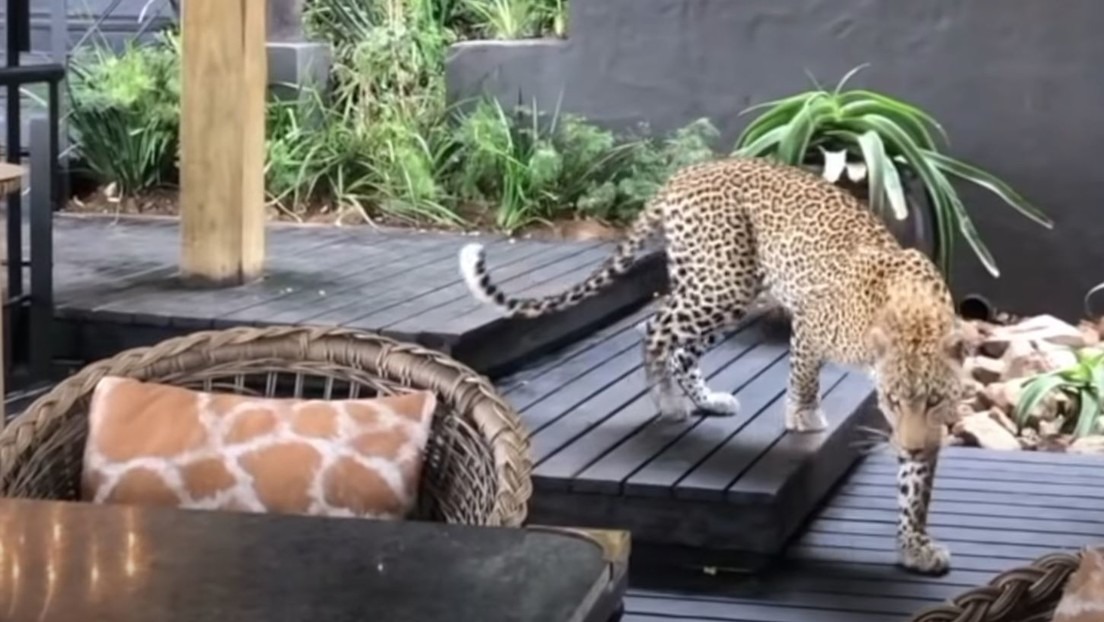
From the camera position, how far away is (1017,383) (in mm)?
5980

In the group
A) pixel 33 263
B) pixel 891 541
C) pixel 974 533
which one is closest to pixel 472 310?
pixel 33 263

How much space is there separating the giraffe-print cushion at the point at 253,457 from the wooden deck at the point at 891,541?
1.31 m

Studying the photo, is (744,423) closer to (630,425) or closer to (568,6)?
(630,425)

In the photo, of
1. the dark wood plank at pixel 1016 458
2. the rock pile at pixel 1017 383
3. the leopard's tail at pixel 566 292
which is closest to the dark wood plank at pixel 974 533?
the dark wood plank at pixel 1016 458

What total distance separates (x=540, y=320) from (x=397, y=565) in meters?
3.23

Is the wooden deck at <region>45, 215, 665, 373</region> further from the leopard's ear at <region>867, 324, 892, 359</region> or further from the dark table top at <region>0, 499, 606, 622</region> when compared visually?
the dark table top at <region>0, 499, 606, 622</region>

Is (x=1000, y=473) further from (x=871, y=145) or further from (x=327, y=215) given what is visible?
(x=327, y=215)

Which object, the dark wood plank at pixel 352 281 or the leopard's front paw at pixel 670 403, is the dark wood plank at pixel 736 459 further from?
the dark wood plank at pixel 352 281

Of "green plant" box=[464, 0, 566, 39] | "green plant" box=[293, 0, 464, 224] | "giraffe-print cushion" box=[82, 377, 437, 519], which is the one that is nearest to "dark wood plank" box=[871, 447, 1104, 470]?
"green plant" box=[293, 0, 464, 224]

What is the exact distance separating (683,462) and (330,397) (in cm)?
151

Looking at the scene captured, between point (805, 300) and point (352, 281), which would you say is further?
point (352, 281)

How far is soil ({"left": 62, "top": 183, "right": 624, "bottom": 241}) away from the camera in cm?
665

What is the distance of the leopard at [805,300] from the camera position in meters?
3.80

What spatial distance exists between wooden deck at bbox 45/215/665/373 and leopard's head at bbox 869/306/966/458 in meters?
1.15
